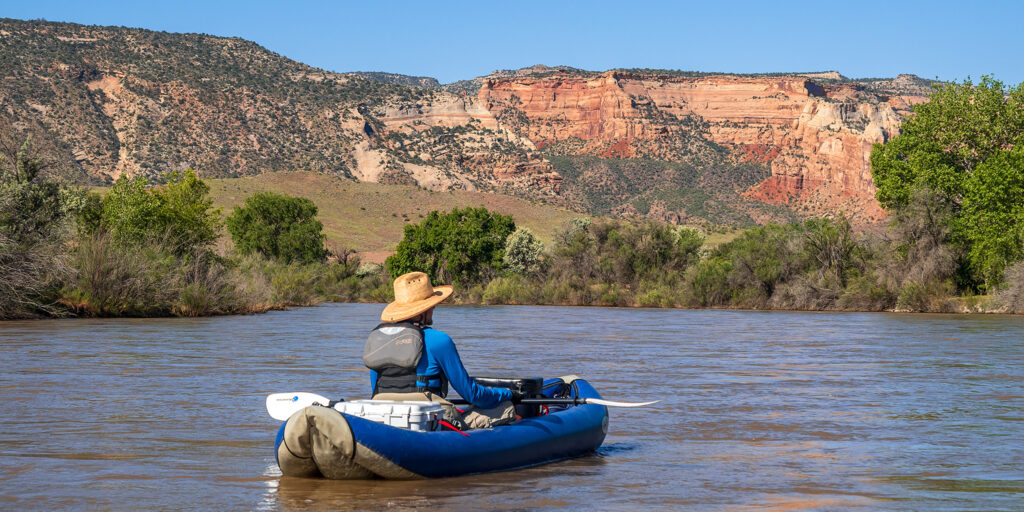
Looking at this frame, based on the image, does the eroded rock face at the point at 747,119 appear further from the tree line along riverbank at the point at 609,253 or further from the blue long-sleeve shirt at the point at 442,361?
the blue long-sleeve shirt at the point at 442,361

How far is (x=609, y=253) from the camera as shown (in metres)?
60.9

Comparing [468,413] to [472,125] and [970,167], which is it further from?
[472,125]

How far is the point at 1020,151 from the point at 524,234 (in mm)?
28606

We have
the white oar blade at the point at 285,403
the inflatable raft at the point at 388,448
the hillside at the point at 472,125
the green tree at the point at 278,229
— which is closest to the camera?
the inflatable raft at the point at 388,448

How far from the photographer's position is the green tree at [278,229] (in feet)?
229

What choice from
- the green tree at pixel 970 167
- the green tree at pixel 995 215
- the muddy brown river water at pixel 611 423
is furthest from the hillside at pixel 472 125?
the muddy brown river water at pixel 611 423

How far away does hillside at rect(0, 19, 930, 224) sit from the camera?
337 feet

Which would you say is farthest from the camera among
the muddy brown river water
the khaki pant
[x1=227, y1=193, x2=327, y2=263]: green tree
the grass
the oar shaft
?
the grass

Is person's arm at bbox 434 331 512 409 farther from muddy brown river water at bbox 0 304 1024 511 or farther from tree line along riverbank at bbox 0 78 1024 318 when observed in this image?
tree line along riverbank at bbox 0 78 1024 318

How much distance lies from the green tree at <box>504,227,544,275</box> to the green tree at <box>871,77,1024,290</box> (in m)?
20.5

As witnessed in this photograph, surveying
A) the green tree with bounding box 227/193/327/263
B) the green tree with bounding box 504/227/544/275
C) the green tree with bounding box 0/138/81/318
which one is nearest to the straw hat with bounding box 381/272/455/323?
the green tree with bounding box 0/138/81/318

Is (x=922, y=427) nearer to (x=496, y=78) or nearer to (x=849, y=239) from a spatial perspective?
(x=849, y=239)

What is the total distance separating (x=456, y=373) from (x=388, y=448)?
0.87 meters

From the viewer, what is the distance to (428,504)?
884 cm
